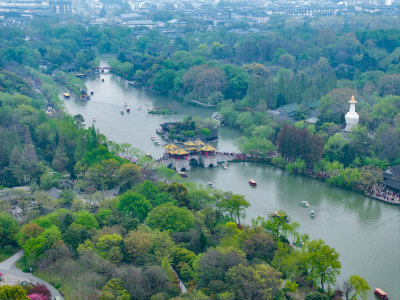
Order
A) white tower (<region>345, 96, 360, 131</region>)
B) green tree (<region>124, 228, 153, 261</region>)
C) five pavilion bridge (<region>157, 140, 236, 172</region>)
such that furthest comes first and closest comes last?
white tower (<region>345, 96, 360, 131</region>) < five pavilion bridge (<region>157, 140, 236, 172</region>) < green tree (<region>124, 228, 153, 261</region>)

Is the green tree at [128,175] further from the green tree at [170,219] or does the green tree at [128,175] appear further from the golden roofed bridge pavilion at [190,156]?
the green tree at [170,219]

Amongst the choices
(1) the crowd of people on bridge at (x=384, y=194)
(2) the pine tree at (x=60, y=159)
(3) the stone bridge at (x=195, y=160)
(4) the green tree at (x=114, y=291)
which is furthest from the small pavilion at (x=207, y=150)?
(4) the green tree at (x=114, y=291)

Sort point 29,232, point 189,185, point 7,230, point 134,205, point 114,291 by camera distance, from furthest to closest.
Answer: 1. point 189,185
2. point 134,205
3. point 7,230
4. point 29,232
5. point 114,291

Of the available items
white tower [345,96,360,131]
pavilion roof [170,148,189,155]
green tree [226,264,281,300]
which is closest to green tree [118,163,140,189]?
pavilion roof [170,148,189,155]

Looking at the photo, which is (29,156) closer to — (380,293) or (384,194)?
(384,194)

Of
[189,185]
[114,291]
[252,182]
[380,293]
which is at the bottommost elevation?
[380,293]

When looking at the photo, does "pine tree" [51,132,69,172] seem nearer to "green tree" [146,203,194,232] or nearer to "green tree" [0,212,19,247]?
"green tree" [0,212,19,247]

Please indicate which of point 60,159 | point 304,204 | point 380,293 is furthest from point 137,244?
point 60,159

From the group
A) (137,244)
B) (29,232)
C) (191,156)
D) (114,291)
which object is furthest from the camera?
(191,156)
